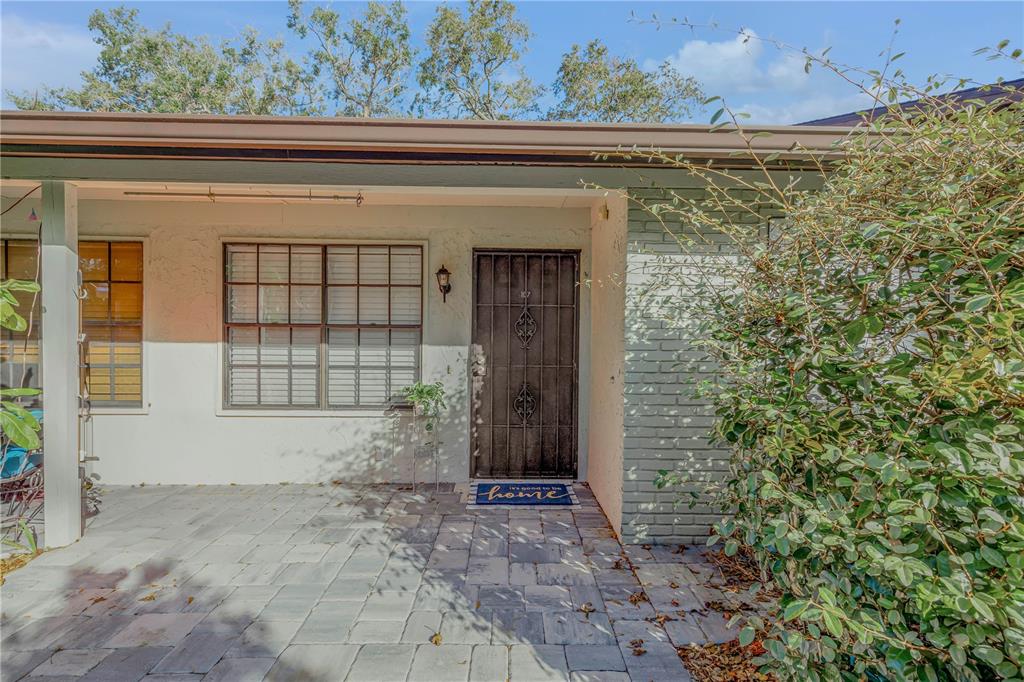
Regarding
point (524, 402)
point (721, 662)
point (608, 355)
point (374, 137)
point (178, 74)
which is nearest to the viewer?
point (721, 662)

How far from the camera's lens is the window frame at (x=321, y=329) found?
5.14m

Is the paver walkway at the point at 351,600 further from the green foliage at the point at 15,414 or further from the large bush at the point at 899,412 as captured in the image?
the green foliage at the point at 15,414

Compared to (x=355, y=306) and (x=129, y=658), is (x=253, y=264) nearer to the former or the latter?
(x=355, y=306)

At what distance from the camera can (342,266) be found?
5.26 metres

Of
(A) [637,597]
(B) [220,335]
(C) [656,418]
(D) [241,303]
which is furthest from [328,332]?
(A) [637,597]

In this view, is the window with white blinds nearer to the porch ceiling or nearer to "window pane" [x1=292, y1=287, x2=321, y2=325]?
"window pane" [x1=292, y1=287, x2=321, y2=325]

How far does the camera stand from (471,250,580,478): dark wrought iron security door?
5250mm

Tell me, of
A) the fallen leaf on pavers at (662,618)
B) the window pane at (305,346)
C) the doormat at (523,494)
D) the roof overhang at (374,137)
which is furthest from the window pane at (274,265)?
the fallen leaf on pavers at (662,618)

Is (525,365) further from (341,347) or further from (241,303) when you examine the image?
(241,303)

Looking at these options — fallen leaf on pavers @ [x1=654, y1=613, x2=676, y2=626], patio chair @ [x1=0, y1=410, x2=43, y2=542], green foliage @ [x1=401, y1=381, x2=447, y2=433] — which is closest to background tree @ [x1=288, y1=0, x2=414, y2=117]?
green foliage @ [x1=401, y1=381, x2=447, y2=433]

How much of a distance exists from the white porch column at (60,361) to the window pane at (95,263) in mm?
1731

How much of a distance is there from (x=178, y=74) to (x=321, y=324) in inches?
546

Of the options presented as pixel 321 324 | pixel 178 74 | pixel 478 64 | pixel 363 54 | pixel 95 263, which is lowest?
pixel 321 324

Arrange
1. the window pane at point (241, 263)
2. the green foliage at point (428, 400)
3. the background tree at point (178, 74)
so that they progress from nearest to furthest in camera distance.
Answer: the green foliage at point (428, 400), the window pane at point (241, 263), the background tree at point (178, 74)
